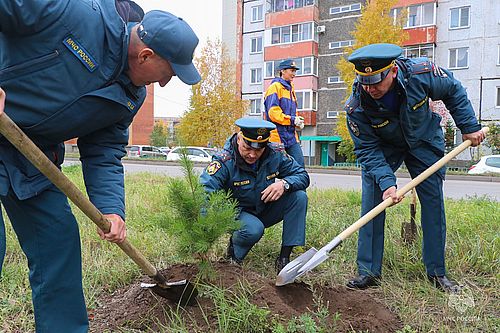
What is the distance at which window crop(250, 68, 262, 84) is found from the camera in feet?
93.5

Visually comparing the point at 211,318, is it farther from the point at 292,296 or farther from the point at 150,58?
the point at 150,58

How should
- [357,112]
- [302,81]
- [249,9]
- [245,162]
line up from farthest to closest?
[249,9], [302,81], [245,162], [357,112]

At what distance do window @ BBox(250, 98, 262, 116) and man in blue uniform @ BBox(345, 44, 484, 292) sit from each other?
25038 mm

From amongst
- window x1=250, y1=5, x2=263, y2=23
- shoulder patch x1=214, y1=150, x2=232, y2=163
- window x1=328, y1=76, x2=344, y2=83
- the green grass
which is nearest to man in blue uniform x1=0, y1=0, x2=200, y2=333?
the green grass

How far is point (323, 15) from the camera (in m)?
26.5

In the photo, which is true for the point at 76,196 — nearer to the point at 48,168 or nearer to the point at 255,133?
the point at 48,168

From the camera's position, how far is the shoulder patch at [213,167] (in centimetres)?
323

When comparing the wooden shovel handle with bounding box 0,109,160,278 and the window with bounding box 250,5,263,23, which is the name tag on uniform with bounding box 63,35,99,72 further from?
the window with bounding box 250,5,263,23

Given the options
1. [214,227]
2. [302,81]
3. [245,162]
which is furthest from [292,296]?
[302,81]

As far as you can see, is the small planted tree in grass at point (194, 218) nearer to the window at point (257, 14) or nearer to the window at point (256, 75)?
the window at point (256, 75)

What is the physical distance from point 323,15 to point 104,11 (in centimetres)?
2651

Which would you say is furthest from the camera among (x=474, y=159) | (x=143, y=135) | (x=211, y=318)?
(x=143, y=135)

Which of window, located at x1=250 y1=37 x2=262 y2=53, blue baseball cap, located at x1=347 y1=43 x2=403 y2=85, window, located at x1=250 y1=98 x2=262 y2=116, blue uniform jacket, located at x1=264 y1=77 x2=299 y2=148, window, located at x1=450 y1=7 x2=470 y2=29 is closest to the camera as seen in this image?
blue baseball cap, located at x1=347 y1=43 x2=403 y2=85

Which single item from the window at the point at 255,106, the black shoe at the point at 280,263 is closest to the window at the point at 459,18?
the window at the point at 255,106
